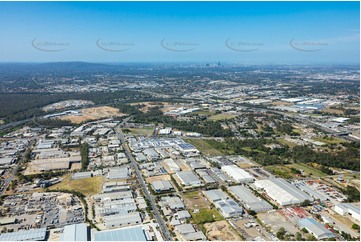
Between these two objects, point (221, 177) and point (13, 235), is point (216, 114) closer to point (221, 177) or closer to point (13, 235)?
point (221, 177)

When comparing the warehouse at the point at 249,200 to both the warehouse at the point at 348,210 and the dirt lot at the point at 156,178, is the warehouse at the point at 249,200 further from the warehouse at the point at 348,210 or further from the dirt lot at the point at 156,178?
the dirt lot at the point at 156,178

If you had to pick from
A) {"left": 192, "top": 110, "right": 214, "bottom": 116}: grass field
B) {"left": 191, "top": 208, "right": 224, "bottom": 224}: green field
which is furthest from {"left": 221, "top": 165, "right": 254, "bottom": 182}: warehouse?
{"left": 192, "top": 110, "right": 214, "bottom": 116}: grass field

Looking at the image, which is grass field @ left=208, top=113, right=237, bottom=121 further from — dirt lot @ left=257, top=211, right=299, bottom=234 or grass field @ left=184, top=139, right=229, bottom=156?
dirt lot @ left=257, top=211, right=299, bottom=234

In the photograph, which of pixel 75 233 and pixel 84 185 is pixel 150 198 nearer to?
pixel 84 185

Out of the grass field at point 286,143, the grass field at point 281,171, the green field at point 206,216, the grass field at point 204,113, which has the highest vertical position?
the green field at point 206,216

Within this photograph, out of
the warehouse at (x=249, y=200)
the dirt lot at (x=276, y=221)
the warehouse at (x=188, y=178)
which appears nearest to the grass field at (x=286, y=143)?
the warehouse at (x=249, y=200)

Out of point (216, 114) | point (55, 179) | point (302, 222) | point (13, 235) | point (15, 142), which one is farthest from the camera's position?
point (216, 114)

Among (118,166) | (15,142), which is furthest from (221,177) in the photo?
(15,142)

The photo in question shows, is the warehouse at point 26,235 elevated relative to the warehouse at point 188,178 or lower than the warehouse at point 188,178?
elevated
